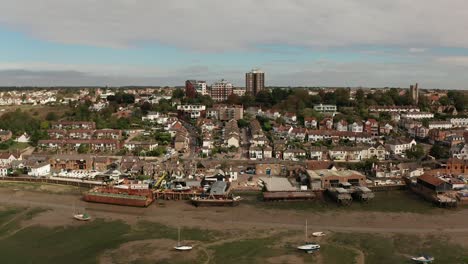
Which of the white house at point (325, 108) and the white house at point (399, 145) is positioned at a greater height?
the white house at point (325, 108)

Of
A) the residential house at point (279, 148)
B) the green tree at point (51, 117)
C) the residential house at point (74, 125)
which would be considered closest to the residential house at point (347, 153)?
the residential house at point (279, 148)

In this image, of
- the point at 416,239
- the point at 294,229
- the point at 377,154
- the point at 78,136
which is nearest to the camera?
the point at 416,239

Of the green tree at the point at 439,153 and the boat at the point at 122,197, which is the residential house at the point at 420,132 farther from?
the boat at the point at 122,197

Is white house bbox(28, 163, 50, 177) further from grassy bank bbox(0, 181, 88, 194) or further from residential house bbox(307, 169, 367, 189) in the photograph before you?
residential house bbox(307, 169, 367, 189)

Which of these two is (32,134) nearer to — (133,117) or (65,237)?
(133,117)

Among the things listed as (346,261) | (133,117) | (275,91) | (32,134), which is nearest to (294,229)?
(346,261)

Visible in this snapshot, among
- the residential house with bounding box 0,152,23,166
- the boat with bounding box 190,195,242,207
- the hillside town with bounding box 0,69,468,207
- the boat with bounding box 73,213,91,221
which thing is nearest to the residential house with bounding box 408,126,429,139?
the hillside town with bounding box 0,69,468,207
